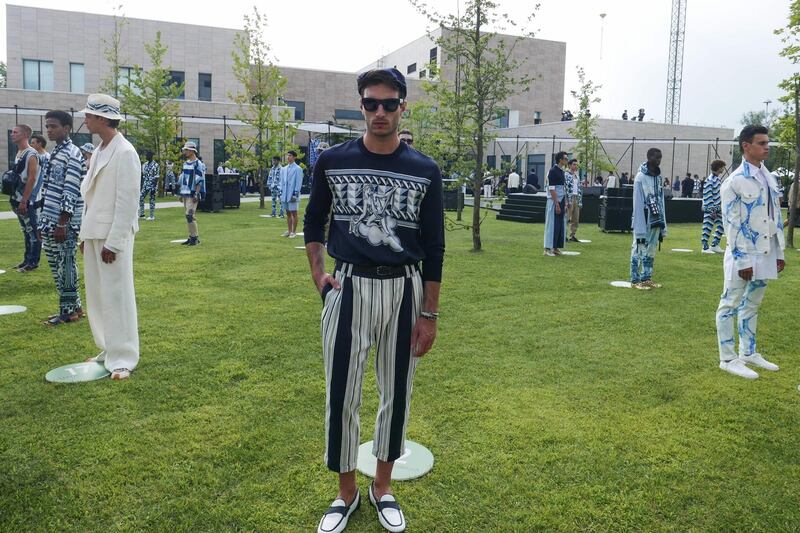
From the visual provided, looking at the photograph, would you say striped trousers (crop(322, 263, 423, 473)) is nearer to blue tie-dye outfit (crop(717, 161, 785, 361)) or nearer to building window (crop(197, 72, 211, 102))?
blue tie-dye outfit (crop(717, 161, 785, 361))

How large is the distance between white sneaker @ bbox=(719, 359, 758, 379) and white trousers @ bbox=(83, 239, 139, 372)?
202 inches

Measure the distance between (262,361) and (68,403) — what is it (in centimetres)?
160

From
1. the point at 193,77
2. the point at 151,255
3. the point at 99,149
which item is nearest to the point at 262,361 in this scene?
the point at 99,149

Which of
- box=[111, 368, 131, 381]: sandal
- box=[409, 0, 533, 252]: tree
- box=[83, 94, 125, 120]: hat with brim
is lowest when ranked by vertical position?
box=[111, 368, 131, 381]: sandal

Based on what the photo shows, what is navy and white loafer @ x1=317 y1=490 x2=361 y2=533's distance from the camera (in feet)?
9.64

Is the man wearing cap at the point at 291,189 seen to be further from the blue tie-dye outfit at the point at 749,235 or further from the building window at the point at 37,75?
the building window at the point at 37,75

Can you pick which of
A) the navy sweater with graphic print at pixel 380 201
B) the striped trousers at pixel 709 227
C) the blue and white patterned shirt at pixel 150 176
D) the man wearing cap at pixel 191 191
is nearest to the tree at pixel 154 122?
the blue and white patterned shirt at pixel 150 176

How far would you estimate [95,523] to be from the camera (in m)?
3.00

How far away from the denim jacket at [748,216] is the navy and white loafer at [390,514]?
3.87 metres

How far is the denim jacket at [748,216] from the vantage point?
17.3 feet

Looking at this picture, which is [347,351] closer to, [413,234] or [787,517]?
[413,234]

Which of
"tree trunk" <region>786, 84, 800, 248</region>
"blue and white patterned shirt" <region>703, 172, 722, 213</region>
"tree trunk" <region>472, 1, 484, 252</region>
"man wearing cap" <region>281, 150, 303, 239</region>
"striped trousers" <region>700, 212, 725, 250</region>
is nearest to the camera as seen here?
"blue and white patterned shirt" <region>703, 172, 722, 213</region>

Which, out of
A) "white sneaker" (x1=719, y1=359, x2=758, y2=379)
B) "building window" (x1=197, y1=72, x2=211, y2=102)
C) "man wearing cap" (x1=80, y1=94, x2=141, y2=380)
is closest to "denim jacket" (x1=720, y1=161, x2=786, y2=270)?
"white sneaker" (x1=719, y1=359, x2=758, y2=379)

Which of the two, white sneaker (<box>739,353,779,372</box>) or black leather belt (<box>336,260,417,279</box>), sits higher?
black leather belt (<box>336,260,417,279</box>)
